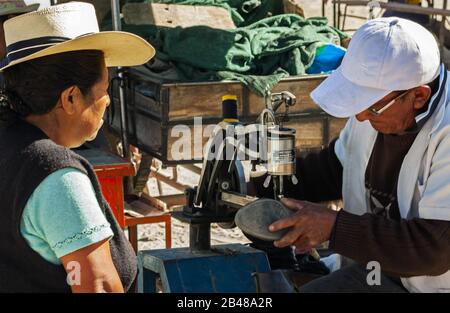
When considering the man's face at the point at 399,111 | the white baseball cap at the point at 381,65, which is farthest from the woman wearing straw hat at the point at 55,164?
the man's face at the point at 399,111

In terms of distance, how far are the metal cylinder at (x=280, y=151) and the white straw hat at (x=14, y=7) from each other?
2971 mm

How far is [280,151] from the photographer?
2477 mm

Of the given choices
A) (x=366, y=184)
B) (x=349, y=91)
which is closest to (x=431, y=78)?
(x=349, y=91)

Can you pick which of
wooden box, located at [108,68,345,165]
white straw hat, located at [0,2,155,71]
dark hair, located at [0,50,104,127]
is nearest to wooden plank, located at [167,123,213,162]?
wooden box, located at [108,68,345,165]

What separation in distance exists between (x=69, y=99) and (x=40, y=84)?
0.09 meters

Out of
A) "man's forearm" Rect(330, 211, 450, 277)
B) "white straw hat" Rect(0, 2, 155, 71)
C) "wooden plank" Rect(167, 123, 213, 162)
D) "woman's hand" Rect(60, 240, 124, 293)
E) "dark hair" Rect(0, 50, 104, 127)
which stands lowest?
"wooden plank" Rect(167, 123, 213, 162)

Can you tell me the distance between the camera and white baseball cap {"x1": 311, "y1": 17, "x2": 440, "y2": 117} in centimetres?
246

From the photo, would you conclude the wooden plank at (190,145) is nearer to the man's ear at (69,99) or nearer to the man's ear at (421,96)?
the man's ear at (421,96)

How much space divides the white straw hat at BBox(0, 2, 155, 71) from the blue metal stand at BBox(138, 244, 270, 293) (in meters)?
0.75

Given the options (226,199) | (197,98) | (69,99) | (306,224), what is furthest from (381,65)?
(197,98)

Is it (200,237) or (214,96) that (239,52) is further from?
(200,237)

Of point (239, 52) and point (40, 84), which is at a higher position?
point (40, 84)

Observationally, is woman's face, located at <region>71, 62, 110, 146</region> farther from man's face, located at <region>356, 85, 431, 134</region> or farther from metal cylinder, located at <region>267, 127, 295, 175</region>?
man's face, located at <region>356, 85, 431, 134</region>
